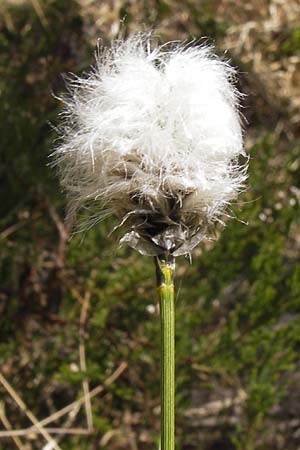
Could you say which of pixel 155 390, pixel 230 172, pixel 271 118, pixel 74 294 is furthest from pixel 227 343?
pixel 271 118

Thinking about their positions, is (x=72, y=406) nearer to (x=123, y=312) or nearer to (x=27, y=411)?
(x=27, y=411)

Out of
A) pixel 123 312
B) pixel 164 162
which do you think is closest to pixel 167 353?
pixel 164 162

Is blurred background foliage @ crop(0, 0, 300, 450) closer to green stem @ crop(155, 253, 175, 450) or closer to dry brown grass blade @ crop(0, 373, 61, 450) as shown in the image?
dry brown grass blade @ crop(0, 373, 61, 450)

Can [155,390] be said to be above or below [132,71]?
below

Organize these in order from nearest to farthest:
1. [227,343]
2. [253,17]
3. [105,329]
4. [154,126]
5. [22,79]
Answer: [154,126] → [227,343] → [105,329] → [22,79] → [253,17]

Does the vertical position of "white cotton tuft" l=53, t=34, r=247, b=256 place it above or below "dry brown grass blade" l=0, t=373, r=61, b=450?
above

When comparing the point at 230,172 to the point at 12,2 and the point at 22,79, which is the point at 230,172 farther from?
the point at 12,2

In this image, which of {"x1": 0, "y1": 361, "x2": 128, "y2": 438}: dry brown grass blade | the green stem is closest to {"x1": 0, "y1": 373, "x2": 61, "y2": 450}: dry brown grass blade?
{"x1": 0, "y1": 361, "x2": 128, "y2": 438}: dry brown grass blade
